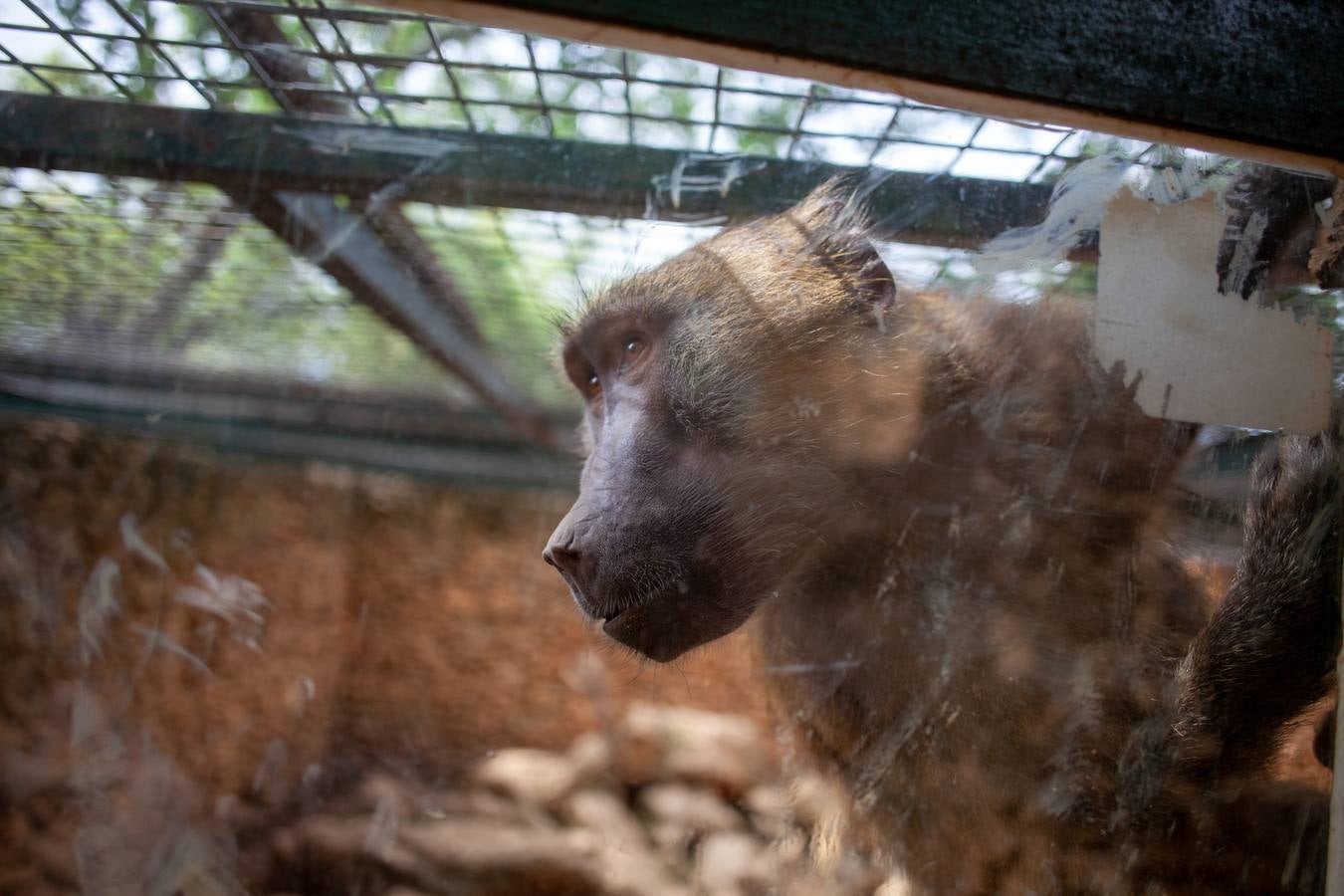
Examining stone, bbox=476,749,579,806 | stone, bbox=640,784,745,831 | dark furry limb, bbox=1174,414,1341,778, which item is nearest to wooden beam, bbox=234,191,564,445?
stone, bbox=476,749,579,806

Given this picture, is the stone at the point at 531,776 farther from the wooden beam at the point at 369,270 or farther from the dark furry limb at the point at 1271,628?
the dark furry limb at the point at 1271,628

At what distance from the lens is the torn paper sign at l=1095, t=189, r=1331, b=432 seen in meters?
1.07

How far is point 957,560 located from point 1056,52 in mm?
901

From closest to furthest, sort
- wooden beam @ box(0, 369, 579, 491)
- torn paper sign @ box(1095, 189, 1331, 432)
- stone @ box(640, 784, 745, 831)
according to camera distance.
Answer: torn paper sign @ box(1095, 189, 1331, 432) < stone @ box(640, 784, 745, 831) < wooden beam @ box(0, 369, 579, 491)

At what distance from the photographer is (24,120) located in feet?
5.51

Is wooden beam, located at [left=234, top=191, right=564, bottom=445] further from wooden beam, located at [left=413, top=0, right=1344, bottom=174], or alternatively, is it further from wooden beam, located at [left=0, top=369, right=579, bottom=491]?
wooden beam, located at [left=413, top=0, right=1344, bottom=174]

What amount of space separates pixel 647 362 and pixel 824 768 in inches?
37.4

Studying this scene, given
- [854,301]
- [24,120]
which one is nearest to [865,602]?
[854,301]

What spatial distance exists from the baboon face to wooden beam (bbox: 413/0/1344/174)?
73 centimetres

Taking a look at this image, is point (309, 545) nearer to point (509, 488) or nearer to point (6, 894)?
point (509, 488)

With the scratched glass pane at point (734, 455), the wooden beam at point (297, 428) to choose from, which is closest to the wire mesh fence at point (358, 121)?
the scratched glass pane at point (734, 455)

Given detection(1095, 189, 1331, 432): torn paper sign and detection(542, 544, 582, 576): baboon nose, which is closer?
detection(1095, 189, 1331, 432): torn paper sign

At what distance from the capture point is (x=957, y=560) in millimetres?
1524

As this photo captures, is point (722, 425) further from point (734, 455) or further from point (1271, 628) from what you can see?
point (1271, 628)
